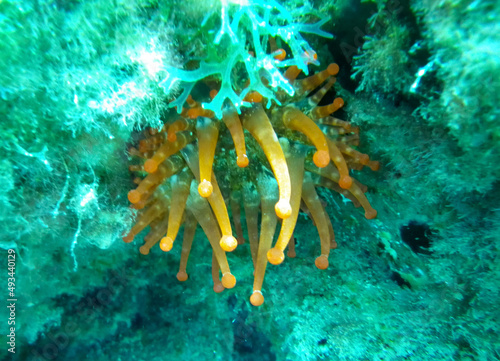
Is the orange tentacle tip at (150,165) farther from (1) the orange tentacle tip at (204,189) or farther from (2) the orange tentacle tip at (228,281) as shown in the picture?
(2) the orange tentacle tip at (228,281)

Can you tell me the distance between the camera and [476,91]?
1537 mm

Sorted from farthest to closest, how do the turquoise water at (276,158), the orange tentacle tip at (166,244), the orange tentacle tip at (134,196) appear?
the orange tentacle tip at (134,196) < the orange tentacle tip at (166,244) < the turquoise water at (276,158)

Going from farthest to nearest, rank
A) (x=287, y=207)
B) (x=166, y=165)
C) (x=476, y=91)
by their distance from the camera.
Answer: (x=166, y=165) → (x=287, y=207) → (x=476, y=91)

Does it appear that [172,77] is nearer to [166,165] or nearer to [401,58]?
[166,165]

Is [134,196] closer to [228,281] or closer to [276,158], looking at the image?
[228,281]

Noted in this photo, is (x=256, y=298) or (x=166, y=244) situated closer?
(x=166, y=244)

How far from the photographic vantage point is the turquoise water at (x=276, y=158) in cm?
178

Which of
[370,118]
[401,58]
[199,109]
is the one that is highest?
[199,109]

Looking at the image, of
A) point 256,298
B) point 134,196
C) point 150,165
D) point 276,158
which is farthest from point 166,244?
point 276,158

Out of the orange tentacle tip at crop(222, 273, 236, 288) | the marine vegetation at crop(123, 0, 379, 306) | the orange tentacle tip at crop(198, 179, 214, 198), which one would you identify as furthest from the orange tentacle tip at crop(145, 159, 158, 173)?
the orange tentacle tip at crop(222, 273, 236, 288)

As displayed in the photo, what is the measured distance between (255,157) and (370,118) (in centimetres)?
91

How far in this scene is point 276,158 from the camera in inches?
77.9

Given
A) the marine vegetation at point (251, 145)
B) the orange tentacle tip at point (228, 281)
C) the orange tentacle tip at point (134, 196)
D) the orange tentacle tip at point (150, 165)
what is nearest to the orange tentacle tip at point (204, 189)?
the marine vegetation at point (251, 145)

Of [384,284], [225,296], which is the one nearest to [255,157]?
[384,284]
